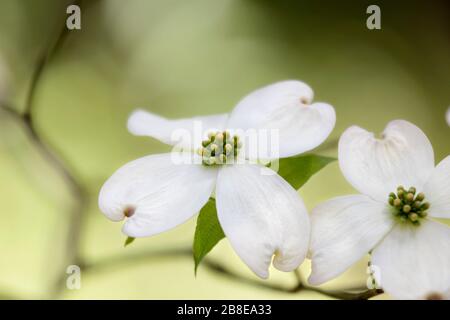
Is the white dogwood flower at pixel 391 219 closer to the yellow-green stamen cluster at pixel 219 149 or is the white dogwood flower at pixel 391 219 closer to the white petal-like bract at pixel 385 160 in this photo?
the white petal-like bract at pixel 385 160

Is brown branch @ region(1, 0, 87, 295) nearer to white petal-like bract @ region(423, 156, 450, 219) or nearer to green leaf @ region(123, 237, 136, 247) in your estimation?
green leaf @ region(123, 237, 136, 247)

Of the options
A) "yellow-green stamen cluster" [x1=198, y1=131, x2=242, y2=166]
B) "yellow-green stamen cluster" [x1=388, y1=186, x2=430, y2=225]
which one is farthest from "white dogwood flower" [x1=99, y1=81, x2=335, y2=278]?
"yellow-green stamen cluster" [x1=388, y1=186, x2=430, y2=225]

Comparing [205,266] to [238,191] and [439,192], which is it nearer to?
[238,191]

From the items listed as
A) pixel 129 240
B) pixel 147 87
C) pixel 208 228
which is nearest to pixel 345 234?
pixel 208 228

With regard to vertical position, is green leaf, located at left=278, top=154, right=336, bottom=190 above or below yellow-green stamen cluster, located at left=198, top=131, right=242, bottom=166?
below

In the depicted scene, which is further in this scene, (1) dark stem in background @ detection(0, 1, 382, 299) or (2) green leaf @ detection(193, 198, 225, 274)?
(1) dark stem in background @ detection(0, 1, 382, 299)

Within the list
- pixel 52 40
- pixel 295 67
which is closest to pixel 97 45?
pixel 52 40
